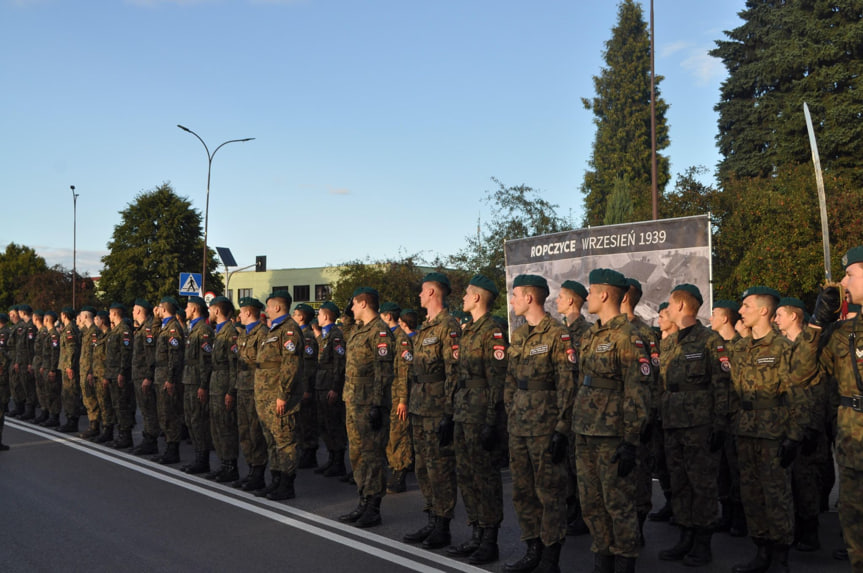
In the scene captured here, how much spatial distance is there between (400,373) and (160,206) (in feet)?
187

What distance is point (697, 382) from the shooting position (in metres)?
6.09

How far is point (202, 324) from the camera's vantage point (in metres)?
9.41

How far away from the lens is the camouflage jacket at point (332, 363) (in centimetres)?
1007

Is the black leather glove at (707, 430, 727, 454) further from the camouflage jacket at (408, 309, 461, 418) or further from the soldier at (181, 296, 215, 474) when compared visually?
the soldier at (181, 296, 215, 474)

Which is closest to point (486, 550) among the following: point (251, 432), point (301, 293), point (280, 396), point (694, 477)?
point (694, 477)

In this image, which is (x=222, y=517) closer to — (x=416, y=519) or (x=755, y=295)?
(x=416, y=519)

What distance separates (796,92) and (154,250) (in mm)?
44181

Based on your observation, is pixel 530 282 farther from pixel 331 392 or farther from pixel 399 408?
pixel 331 392

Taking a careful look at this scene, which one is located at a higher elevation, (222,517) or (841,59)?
(841,59)

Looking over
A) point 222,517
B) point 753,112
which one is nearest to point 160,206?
point 753,112

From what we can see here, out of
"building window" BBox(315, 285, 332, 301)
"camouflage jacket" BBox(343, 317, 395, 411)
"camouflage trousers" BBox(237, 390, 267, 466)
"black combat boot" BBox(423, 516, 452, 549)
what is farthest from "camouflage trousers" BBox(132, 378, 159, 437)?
"building window" BBox(315, 285, 332, 301)

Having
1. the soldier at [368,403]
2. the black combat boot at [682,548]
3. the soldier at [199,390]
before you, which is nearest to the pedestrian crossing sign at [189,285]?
the soldier at [199,390]

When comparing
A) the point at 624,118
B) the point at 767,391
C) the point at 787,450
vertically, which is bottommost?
the point at 787,450

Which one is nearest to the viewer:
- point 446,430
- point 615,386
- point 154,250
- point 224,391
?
point 615,386
